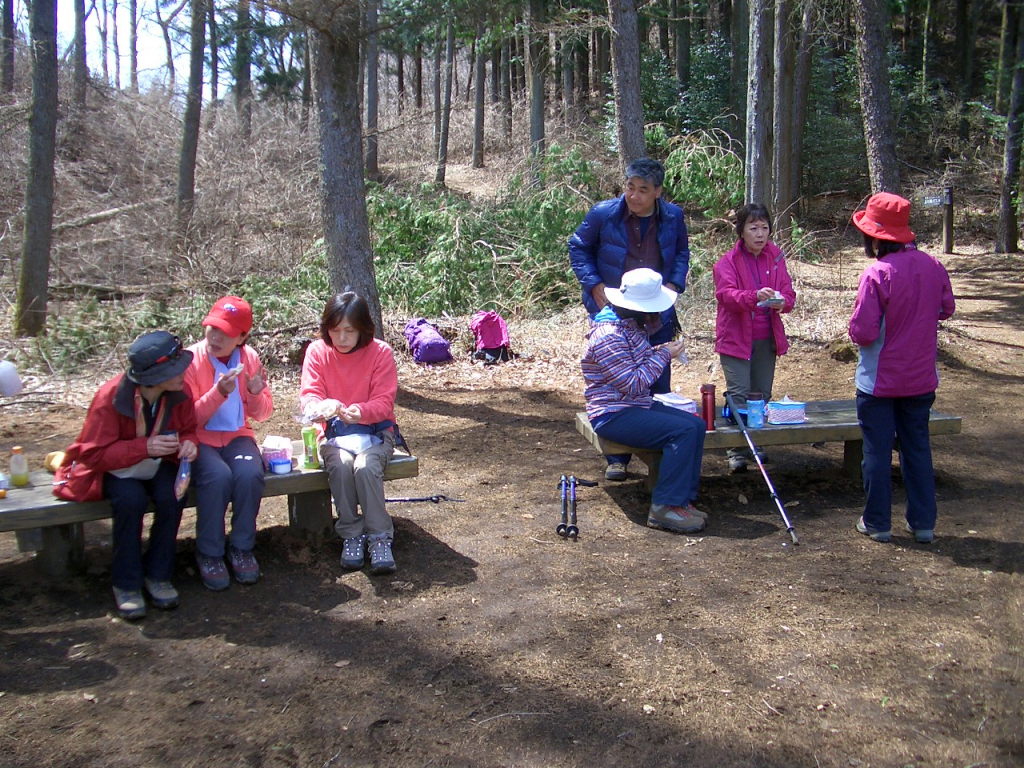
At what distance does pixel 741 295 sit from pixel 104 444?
369 centimetres

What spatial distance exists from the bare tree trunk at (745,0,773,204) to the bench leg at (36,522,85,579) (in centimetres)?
960

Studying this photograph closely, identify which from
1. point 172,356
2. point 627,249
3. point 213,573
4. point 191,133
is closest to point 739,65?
point 191,133

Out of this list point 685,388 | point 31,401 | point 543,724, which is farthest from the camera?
point 685,388

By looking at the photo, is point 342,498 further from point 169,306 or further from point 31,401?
point 169,306

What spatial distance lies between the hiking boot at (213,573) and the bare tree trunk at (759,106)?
9312mm

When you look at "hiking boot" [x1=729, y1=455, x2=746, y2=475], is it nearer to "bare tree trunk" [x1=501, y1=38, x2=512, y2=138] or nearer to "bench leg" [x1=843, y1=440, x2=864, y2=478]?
"bench leg" [x1=843, y1=440, x2=864, y2=478]

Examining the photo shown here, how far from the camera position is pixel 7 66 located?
21422 mm

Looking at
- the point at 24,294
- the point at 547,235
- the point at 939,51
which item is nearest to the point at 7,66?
the point at 24,294

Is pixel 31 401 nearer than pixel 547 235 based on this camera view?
Yes

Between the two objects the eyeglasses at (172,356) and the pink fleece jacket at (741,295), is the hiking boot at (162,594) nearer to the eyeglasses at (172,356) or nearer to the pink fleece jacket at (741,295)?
the eyeglasses at (172,356)

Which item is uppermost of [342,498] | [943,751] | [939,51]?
[939,51]

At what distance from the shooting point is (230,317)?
4.39 m

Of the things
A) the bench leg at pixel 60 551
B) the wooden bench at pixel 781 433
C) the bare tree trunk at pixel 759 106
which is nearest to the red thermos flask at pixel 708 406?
the wooden bench at pixel 781 433

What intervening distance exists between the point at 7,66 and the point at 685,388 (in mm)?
19967
